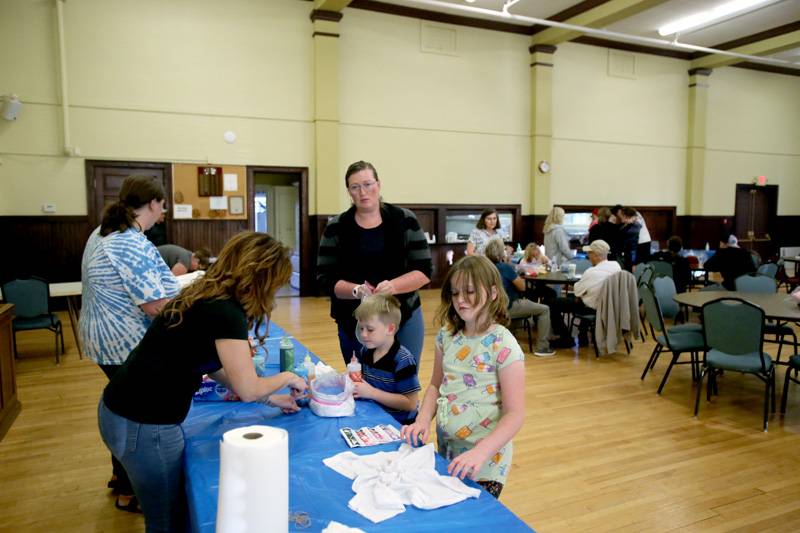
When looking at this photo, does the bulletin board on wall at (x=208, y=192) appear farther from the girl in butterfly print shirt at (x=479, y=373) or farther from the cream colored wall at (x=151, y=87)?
the girl in butterfly print shirt at (x=479, y=373)

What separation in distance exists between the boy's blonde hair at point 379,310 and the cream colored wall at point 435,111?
288 inches

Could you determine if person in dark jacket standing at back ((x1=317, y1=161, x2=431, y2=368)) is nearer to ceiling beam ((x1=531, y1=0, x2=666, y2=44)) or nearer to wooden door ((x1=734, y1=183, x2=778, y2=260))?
ceiling beam ((x1=531, y1=0, x2=666, y2=44))

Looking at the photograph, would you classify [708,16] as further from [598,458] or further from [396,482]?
[396,482]

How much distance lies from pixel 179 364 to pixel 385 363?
0.93 m

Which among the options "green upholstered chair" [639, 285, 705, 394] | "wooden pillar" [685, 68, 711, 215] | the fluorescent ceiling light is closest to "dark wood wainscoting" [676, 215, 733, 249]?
"wooden pillar" [685, 68, 711, 215]

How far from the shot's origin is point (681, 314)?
734 centimetres

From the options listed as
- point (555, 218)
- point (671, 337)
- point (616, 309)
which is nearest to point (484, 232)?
point (555, 218)

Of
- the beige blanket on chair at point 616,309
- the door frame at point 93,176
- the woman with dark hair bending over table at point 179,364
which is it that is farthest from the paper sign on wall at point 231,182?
the woman with dark hair bending over table at point 179,364

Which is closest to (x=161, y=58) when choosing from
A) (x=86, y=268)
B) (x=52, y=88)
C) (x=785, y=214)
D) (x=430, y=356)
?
(x=52, y=88)

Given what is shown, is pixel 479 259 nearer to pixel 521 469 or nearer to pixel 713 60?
pixel 521 469

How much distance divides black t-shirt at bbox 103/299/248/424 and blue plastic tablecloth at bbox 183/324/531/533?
0.21 metres

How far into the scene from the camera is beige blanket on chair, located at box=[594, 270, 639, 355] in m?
5.44

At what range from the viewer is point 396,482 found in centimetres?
149

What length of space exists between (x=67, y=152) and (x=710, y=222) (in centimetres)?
1296
